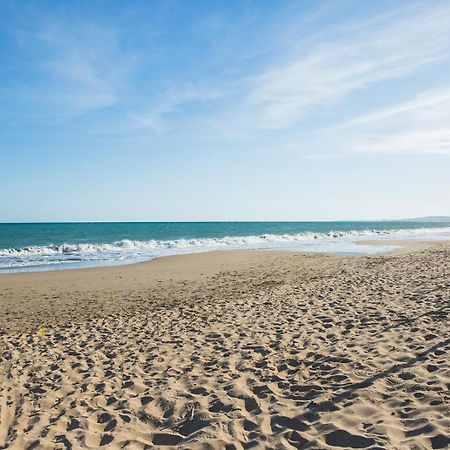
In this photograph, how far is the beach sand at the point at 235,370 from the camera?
450cm

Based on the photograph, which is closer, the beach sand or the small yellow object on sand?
the beach sand

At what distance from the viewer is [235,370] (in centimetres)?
636

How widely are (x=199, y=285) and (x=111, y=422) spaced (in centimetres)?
1056

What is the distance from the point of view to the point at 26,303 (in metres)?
13.1

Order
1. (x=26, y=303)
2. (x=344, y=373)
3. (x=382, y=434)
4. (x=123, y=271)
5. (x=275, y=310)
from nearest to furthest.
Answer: (x=382, y=434) < (x=344, y=373) < (x=275, y=310) < (x=26, y=303) < (x=123, y=271)

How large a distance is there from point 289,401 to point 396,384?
1368mm

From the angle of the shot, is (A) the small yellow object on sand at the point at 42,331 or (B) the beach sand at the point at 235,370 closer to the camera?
(B) the beach sand at the point at 235,370

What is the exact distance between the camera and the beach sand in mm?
4500

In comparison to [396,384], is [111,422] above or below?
below

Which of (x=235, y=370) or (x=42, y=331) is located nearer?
(x=235, y=370)

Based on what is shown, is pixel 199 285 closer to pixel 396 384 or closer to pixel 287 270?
pixel 287 270

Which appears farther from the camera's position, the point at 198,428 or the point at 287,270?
the point at 287,270

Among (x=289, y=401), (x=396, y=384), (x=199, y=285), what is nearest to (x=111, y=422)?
(x=289, y=401)

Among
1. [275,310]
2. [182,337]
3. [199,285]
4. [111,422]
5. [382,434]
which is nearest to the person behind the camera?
[382,434]
